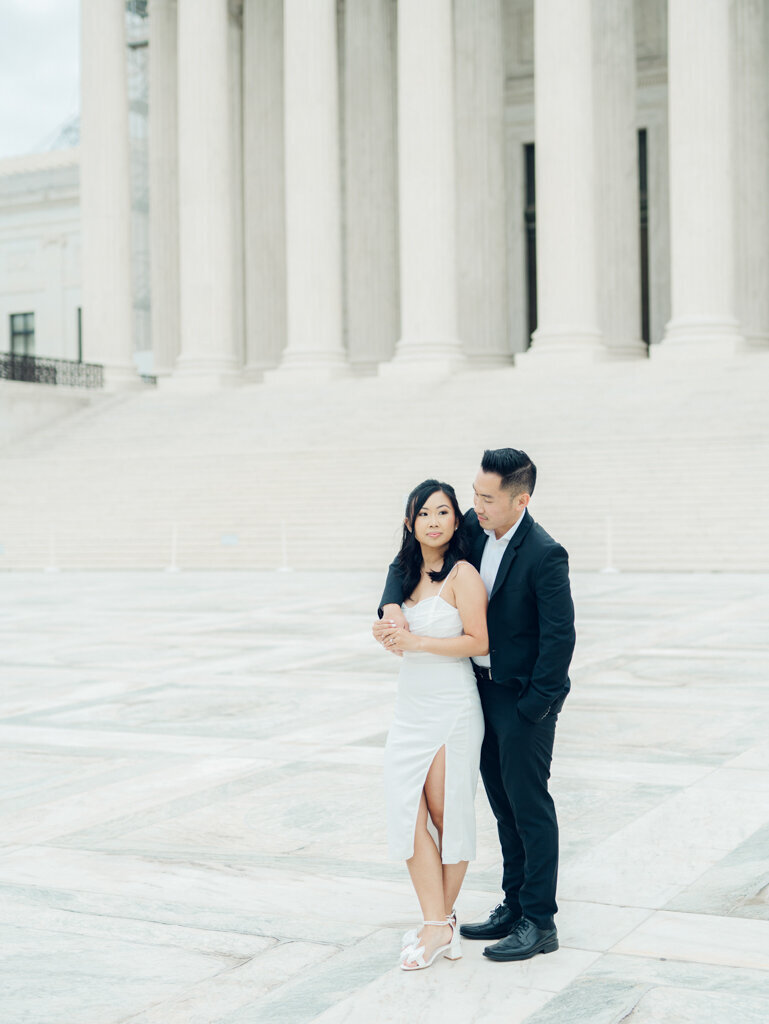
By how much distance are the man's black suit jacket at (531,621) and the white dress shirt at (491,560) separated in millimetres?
43

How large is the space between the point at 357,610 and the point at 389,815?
13.2 metres

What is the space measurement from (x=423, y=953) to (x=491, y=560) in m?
1.46

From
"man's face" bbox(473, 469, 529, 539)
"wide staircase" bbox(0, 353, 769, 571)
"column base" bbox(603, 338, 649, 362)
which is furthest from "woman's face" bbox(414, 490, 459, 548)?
"column base" bbox(603, 338, 649, 362)

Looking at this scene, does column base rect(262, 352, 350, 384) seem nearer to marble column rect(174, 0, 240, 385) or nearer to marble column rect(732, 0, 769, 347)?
marble column rect(174, 0, 240, 385)

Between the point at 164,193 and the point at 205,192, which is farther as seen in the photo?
the point at 164,193

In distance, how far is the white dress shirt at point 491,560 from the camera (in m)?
5.38

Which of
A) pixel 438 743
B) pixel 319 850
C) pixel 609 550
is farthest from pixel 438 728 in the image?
pixel 609 550

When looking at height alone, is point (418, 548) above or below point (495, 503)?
below

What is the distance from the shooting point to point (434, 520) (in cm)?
531

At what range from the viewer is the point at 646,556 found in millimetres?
24859

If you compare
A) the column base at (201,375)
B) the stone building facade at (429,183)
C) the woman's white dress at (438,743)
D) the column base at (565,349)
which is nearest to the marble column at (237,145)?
the stone building facade at (429,183)

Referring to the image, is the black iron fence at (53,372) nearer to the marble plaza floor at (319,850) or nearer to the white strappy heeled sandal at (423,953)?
the marble plaza floor at (319,850)

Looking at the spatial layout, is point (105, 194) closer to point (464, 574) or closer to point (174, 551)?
point (174, 551)

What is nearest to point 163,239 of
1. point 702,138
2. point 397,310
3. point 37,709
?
point 397,310
